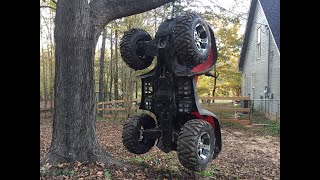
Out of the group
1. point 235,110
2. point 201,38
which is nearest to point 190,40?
point 201,38

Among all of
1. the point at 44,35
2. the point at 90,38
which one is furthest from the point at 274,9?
the point at 90,38

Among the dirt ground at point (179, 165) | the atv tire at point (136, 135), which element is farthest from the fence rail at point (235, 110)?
the atv tire at point (136, 135)

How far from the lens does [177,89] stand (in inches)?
114

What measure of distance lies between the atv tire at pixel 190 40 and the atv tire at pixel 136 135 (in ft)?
2.64

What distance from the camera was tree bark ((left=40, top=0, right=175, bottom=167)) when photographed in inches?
124

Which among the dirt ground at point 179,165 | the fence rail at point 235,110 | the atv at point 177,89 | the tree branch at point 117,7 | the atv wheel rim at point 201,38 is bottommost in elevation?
the dirt ground at point 179,165

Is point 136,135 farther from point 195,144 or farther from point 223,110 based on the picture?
point 223,110

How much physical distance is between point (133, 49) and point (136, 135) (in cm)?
87

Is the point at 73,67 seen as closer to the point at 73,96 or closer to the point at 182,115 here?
the point at 73,96

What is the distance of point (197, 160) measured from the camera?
267 cm

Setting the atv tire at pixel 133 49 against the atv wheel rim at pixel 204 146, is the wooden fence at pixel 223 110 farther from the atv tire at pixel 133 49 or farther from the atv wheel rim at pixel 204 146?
the atv wheel rim at pixel 204 146

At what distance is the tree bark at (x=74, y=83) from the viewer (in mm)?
3150
